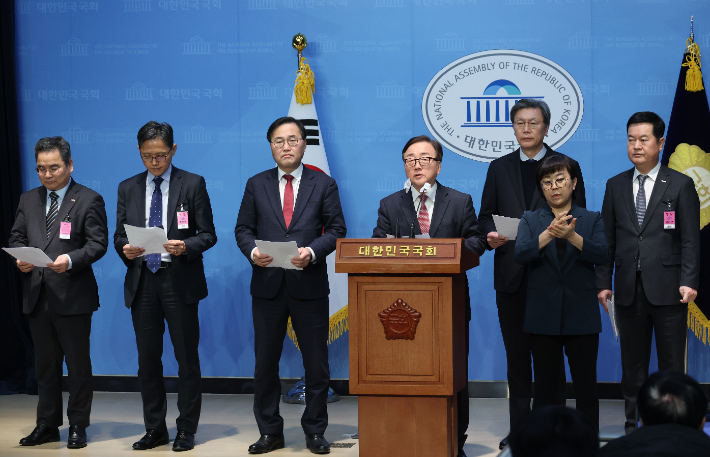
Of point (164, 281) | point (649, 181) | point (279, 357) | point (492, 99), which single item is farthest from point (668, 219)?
point (164, 281)

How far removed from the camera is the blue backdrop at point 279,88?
4.96m

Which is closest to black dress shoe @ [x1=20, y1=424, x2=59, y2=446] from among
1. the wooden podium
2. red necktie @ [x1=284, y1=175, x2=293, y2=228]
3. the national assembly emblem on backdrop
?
red necktie @ [x1=284, y1=175, x2=293, y2=228]

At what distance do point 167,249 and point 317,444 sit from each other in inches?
48.2

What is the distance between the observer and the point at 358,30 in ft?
16.9

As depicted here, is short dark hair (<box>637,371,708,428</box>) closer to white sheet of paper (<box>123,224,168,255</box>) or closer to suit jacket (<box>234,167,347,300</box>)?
suit jacket (<box>234,167,347,300</box>)

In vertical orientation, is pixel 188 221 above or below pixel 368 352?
above

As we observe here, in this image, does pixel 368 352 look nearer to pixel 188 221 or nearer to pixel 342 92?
pixel 188 221

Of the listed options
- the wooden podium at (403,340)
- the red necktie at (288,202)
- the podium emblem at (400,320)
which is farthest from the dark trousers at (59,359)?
the podium emblem at (400,320)

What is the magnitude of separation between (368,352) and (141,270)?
1.43m

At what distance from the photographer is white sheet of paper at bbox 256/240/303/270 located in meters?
3.44

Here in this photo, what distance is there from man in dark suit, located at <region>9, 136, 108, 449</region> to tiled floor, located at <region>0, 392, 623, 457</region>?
7.2 inches

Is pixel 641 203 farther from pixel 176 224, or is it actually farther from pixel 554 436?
pixel 554 436

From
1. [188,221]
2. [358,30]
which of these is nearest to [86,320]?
[188,221]

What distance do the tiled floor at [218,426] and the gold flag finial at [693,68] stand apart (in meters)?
2.07
